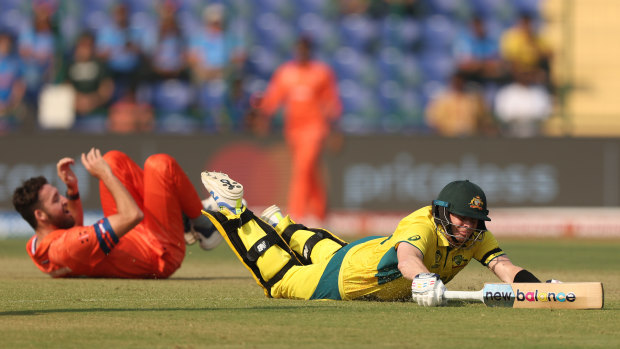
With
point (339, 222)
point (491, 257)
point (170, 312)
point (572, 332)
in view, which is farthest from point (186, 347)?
point (339, 222)

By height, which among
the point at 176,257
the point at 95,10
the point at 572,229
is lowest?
the point at 572,229

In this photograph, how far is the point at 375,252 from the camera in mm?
5699

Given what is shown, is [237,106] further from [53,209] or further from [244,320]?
[244,320]

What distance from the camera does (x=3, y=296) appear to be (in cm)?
637

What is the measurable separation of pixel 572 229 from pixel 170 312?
10.2 metres

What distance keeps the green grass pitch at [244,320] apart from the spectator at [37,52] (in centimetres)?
751

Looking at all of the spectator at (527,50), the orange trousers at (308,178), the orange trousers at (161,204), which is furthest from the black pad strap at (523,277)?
the spectator at (527,50)

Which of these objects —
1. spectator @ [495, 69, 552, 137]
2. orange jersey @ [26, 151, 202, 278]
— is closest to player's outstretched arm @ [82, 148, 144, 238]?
orange jersey @ [26, 151, 202, 278]

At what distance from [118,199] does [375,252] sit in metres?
2.16

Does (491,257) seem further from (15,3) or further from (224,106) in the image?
(15,3)

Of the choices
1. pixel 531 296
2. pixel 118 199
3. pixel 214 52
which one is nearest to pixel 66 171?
pixel 118 199

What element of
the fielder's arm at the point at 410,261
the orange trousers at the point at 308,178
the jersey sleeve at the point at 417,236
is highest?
the jersey sleeve at the point at 417,236

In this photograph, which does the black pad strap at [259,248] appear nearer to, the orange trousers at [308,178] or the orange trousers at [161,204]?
the orange trousers at [161,204]

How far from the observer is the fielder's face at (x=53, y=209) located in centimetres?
736
